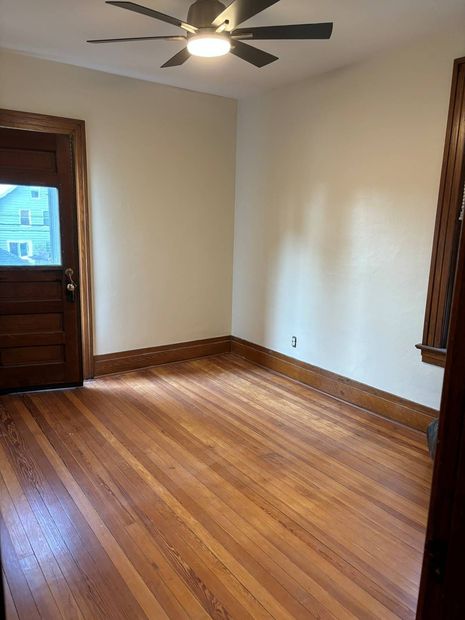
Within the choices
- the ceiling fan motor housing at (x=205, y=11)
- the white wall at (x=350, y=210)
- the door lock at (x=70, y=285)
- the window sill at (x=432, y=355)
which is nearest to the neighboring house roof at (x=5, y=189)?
the door lock at (x=70, y=285)

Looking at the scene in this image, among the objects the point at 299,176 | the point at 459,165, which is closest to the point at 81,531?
the point at 459,165

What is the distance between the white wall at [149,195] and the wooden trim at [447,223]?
246cm

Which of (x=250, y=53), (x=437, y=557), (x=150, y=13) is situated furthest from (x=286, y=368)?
(x=437, y=557)

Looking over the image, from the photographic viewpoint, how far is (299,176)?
4.18m

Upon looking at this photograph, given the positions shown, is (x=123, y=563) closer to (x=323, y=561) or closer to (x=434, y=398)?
(x=323, y=561)

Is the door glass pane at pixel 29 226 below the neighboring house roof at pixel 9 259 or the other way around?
the other way around

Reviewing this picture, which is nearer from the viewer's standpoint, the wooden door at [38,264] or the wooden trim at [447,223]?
the wooden trim at [447,223]

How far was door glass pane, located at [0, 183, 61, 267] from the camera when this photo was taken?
3.62 meters

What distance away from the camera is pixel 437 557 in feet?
2.19

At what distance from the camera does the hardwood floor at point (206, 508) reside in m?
1.83

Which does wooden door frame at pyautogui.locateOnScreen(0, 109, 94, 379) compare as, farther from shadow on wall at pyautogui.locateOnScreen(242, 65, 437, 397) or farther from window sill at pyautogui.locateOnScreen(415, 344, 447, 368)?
window sill at pyautogui.locateOnScreen(415, 344, 447, 368)

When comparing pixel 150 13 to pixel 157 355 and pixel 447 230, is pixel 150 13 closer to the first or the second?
pixel 447 230

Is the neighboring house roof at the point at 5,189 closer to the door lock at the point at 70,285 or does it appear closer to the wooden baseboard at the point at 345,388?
the door lock at the point at 70,285

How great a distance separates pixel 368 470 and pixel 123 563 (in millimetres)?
1603
